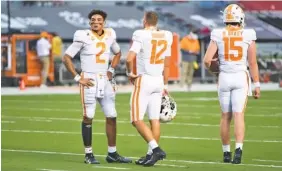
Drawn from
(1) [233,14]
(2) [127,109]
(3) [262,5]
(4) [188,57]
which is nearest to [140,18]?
(3) [262,5]

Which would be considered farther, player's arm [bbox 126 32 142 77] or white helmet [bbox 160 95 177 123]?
white helmet [bbox 160 95 177 123]

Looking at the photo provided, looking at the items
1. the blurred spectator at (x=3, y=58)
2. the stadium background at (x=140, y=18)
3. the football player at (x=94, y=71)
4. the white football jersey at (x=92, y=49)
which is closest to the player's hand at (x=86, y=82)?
the football player at (x=94, y=71)

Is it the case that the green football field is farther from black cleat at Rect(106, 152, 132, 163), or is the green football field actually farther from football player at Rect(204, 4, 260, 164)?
football player at Rect(204, 4, 260, 164)

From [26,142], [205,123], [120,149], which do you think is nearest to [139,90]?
[120,149]

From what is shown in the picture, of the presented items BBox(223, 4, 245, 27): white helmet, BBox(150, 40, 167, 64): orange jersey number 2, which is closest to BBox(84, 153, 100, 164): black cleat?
BBox(150, 40, 167, 64): orange jersey number 2

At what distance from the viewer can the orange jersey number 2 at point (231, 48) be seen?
1219cm

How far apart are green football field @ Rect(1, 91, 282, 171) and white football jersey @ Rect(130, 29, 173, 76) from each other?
3.37 ft

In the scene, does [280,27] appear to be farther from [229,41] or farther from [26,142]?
[229,41]

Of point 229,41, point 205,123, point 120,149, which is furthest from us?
point 205,123

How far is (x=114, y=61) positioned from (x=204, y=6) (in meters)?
25.5

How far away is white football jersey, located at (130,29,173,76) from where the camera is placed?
12180 mm

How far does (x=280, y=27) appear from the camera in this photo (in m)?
37.5

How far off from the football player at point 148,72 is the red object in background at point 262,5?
24.8 m

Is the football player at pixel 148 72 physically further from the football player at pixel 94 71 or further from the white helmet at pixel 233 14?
the white helmet at pixel 233 14
